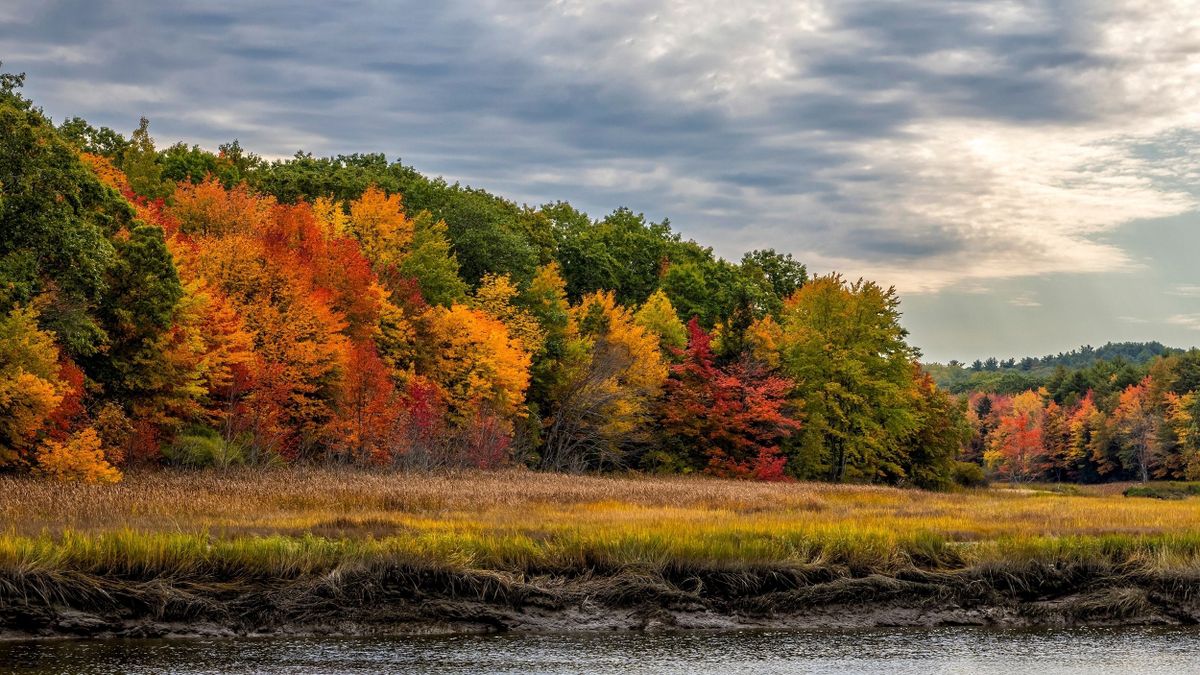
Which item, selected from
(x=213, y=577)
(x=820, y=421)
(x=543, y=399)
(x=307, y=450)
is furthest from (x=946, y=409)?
(x=213, y=577)

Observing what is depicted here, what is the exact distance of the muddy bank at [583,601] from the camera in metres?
19.2

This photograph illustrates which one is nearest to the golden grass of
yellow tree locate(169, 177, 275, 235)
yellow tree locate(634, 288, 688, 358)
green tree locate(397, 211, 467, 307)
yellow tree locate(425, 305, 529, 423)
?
yellow tree locate(425, 305, 529, 423)

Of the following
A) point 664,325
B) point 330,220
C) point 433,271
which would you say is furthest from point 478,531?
point 664,325

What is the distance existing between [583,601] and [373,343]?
1413 inches

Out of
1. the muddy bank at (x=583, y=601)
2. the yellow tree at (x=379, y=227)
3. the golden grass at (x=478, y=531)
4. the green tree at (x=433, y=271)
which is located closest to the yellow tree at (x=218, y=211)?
the yellow tree at (x=379, y=227)

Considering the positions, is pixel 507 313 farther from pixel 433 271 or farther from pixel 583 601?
pixel 583 601

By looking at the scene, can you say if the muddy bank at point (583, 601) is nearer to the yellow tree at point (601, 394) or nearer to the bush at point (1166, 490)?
the yellow tree at point (601, 394)

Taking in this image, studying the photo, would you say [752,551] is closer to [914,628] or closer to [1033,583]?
[914,628]

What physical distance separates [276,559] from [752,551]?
9552mm

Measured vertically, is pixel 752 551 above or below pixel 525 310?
below

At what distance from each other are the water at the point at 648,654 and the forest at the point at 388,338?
58.8ft

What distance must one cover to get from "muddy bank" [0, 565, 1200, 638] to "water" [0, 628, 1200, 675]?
1.59 ft

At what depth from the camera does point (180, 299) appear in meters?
39.8

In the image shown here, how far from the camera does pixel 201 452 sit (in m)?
41.7
